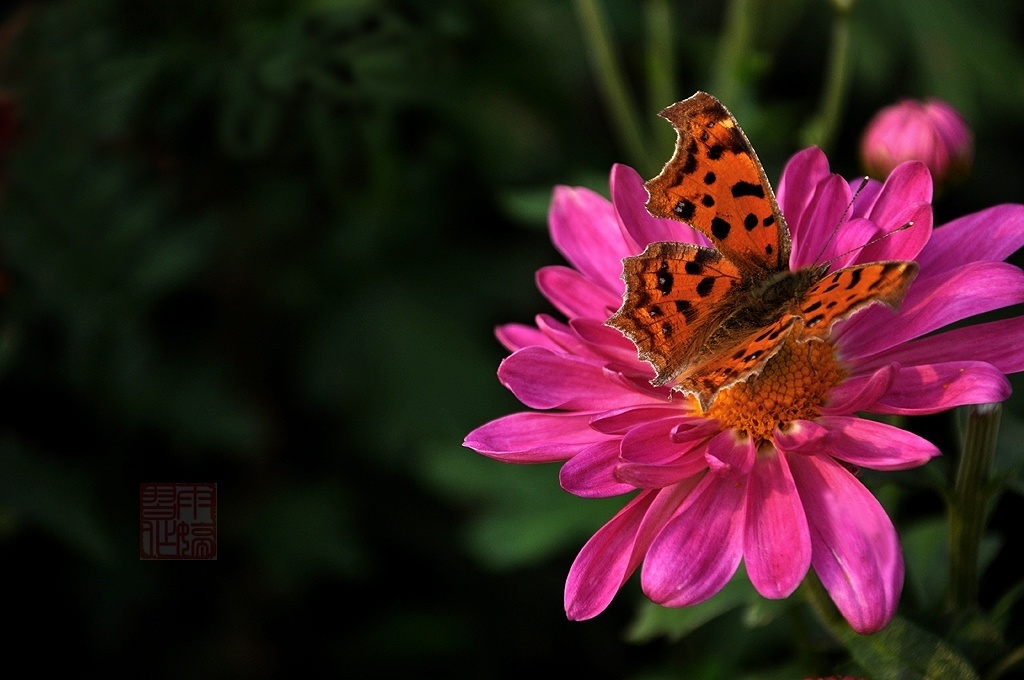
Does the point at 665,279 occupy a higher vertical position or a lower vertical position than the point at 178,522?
higher

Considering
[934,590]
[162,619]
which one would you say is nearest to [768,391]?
[934,590]

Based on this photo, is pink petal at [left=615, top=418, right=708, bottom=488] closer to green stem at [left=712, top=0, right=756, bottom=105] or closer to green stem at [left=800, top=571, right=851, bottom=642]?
green stem at [left=800, top=571, right=851, bottom=642]

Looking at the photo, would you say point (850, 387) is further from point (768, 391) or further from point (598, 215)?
point (598, 215)

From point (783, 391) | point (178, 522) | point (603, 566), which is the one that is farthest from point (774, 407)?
point (178, 522)

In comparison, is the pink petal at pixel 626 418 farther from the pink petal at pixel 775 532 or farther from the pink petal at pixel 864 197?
the pink petal at pixel 864 197

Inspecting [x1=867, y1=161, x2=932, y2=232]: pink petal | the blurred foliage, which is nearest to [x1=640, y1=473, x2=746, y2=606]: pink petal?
[x1=867, y1=161, x2=932, y2=232]: pink petal

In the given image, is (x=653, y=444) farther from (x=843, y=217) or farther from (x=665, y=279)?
(x=843, y=217)

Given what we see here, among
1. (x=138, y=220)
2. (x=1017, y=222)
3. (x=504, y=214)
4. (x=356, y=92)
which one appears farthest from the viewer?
(x=504, y=214)

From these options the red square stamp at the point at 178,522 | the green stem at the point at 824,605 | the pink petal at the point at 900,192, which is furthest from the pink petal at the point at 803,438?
the red square stamp at the point at 178,522
